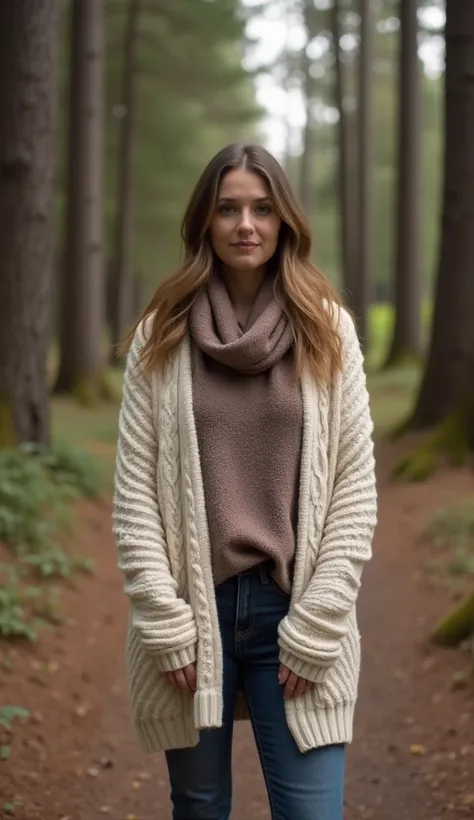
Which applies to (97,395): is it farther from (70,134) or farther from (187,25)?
(187,25)

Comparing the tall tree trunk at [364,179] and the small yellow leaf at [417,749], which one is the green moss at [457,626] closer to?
the small yellow leaf at [417,749]

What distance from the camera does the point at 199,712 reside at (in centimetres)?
282

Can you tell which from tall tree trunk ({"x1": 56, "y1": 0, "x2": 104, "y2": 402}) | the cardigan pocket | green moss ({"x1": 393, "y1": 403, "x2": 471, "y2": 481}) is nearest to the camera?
the cardigan pocket

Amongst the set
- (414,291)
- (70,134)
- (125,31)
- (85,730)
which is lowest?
(85,730)

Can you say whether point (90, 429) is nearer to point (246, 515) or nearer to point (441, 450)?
point (441, 450)

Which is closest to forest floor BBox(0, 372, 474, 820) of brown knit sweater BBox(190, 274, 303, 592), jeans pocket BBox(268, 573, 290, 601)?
jeans pocket BBox(268, 573, 290, 601)

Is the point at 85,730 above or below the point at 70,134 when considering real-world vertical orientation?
below

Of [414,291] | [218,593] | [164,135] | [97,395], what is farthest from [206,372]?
[164,135]

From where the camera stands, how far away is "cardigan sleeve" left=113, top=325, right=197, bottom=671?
2.84 meters

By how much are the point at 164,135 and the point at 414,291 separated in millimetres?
8250

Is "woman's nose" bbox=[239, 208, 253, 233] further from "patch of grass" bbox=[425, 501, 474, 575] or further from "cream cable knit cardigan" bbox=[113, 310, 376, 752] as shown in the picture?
"patch of grass" bbox=[425, 501, 474, 575]

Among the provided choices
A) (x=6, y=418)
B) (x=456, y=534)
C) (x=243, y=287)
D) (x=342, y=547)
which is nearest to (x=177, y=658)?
(x=342, y=547)

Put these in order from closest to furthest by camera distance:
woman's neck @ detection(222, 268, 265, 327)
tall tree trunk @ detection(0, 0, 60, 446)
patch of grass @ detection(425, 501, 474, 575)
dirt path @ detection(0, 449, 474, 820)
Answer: woman's neck @ detection(222, 268, 265, 327)
dirt path @ detection(0, 449, 474, 820)
patch of grass @ detection(425, 501, 474, 575)
tall tree trunk @ detection(0, 0, 60, 446)

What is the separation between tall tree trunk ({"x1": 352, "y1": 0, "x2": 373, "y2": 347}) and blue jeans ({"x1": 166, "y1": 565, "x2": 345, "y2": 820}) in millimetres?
20362
